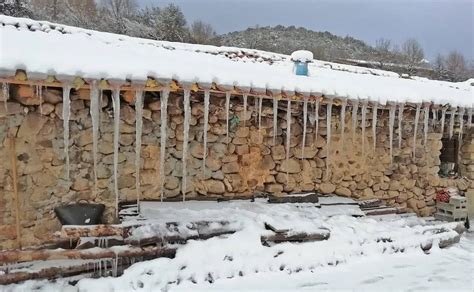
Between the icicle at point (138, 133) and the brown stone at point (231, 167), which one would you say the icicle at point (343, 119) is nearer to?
the brown stone at point (231, 167)

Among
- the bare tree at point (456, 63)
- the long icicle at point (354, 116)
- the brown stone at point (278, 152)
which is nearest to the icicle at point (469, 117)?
the long icicle at point (354, 116)

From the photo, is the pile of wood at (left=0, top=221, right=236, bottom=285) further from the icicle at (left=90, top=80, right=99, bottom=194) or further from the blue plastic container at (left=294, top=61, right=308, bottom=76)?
the blue plastic container at (left=294, top=61, right=308, bottom=76)

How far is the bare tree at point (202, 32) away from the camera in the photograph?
17.8 m

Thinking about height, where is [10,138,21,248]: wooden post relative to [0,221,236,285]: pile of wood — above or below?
above

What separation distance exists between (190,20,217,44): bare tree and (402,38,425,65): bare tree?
1106cm

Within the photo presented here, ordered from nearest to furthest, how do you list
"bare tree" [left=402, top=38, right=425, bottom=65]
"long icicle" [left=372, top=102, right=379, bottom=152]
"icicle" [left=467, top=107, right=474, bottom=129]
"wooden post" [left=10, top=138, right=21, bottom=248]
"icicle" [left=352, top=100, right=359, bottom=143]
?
1. "wooden post" [left=10, top=138, right=21, bottom=248]
2. "icicle" [left=352, top=100, right=359, bottom=143]
3. "long icicle" [left=372, top=102, right=379, bottom=152]
4. "icicle" [left=467, top=107, right=474, bottom=129]
5. "bare tree" [left=402, top=38, right=425, bottom=65]

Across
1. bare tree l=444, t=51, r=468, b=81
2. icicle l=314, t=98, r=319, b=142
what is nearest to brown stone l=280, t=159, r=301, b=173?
icicle l=314, t=98, r=319, b=142

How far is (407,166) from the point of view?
Result: 5555mm

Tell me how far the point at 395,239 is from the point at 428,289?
0.82m

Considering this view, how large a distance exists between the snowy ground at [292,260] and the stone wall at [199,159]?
348 mm

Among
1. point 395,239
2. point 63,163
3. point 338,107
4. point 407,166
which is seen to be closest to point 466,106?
point 407,166

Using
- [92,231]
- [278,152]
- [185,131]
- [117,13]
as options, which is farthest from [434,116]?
[117,13]

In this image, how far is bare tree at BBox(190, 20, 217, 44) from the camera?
17769 mm

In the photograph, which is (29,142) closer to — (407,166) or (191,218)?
(191,218)
